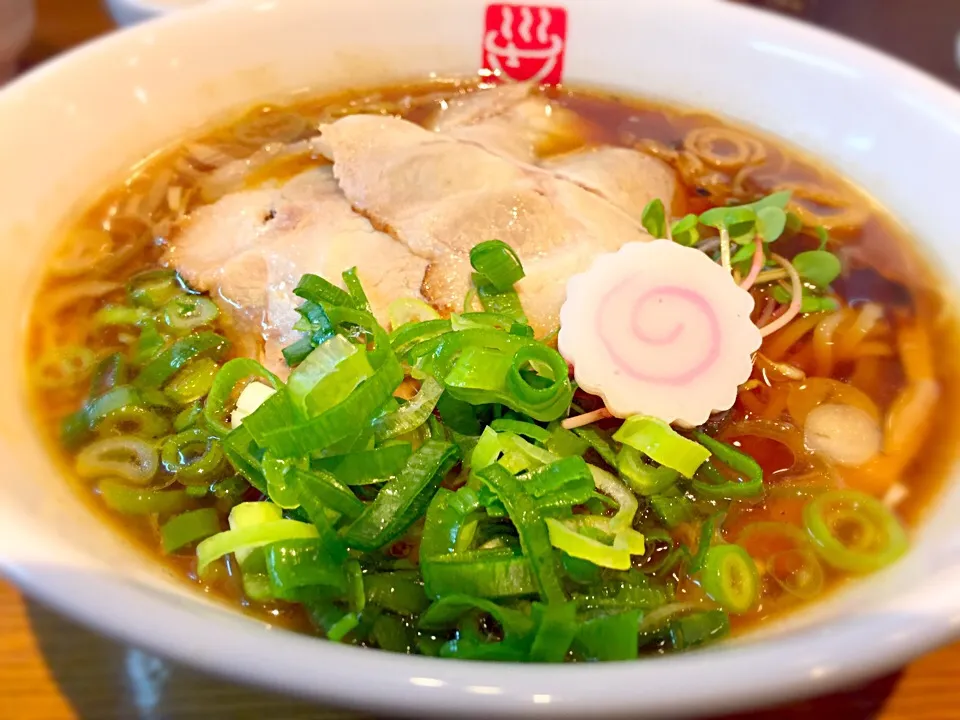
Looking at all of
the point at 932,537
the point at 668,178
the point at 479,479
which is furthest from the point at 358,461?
the point at 668,178

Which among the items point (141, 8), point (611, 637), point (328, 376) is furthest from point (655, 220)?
point (141, 8)

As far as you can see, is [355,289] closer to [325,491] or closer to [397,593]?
[325,491]

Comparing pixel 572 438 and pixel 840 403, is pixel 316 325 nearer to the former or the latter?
pixel 572 438

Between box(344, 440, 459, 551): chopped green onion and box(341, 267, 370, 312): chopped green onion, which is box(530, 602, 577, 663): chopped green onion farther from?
box(341, 267, 370, 312): chopped green onion

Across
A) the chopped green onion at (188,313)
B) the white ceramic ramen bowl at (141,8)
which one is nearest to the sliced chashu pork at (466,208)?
the chopped green onion at (188,313)

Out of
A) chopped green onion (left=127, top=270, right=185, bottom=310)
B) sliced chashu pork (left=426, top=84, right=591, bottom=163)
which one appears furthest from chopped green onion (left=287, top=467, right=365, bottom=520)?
sliced chashu pork (left=426, top=84, right=591, bottom=163)

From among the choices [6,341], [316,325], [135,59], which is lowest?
[6,341]
